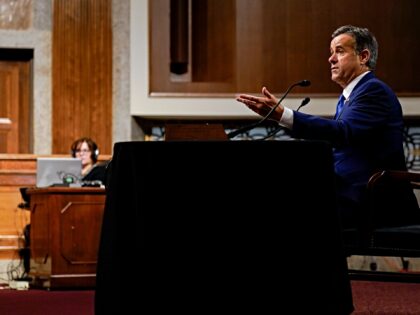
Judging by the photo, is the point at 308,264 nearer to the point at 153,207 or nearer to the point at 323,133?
the point at 153,207

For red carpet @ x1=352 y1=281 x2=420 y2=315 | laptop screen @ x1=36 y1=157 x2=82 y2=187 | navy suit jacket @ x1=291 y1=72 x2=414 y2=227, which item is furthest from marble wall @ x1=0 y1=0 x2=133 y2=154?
navy suit jacket @ x1=291 y1=72 x2=414 y2=227

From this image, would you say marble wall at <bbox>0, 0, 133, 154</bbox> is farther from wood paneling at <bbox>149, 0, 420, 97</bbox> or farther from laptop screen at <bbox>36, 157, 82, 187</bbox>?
laptop screen at <bbox>36, 157, 82, 187</bbox>

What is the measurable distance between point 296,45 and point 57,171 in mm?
2453

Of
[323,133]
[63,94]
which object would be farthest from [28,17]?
[323,133]

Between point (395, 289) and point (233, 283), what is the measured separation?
108 inches

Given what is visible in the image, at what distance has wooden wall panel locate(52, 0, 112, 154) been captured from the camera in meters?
7.31

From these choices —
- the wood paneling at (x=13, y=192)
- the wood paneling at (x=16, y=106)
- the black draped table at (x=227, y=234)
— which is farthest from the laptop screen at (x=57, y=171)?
the black draped table at (x=227, y=234)

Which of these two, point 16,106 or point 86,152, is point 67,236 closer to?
point 86,152

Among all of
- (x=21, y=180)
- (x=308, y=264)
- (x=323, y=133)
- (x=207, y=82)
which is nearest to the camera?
(x=308, y=264)

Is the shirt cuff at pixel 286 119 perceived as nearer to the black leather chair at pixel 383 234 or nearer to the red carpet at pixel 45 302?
the black leather chair at pixel 383 234

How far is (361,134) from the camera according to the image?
3643mm

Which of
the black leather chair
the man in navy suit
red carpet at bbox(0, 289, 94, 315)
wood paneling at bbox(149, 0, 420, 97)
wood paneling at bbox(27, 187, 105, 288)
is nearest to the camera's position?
the black leather chair

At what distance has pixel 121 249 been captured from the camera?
2855 mm

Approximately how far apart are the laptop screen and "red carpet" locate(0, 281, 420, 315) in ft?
2.71
